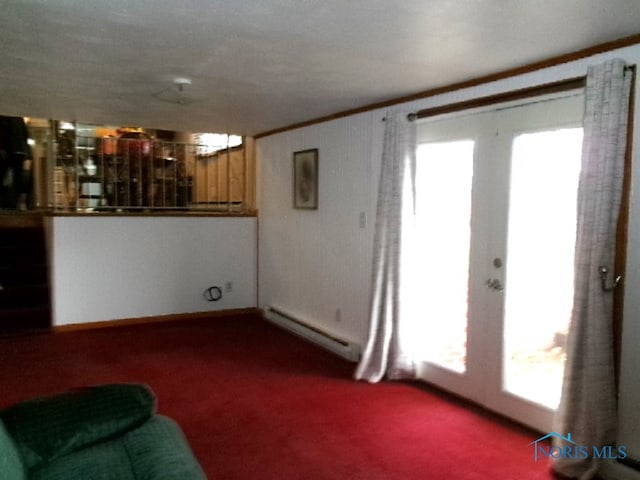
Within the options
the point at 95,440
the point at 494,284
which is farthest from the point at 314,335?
the point at 95,440

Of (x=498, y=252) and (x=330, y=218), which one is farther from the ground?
(x=330, y=218)

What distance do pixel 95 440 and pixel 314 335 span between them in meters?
3.06

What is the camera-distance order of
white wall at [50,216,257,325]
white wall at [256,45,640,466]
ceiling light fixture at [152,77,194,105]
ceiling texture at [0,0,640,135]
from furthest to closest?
1. white wall at [50,216,257,325]
2. white wall at [256,45,640,466]
3. ceiling light fixture at [152,77,194,105]
4. ceiling texture at [0,0,640,135]

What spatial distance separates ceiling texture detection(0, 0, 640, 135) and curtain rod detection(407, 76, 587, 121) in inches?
5.9

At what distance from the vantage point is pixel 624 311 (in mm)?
2512

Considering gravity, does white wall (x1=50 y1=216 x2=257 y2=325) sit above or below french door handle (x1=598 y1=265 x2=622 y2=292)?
below

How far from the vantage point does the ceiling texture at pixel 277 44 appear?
2105 mm

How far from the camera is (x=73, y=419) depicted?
1925mm

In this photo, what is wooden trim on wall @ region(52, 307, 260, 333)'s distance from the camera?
17.6ft

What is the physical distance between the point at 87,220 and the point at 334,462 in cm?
387

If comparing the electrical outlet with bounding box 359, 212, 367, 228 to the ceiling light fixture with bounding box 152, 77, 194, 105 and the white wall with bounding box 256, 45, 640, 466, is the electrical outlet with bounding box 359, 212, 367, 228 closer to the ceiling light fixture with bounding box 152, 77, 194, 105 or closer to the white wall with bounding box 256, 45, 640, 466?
the white wall with bounding box 256, 45, 640, 466

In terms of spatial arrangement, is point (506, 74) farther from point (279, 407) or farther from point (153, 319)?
point (153, 319)

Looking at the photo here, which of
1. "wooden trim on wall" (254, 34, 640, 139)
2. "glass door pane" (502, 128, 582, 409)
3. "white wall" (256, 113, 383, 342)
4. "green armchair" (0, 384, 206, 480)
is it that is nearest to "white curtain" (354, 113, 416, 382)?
"wooden trim on wall" (254, 34, 640, 139)

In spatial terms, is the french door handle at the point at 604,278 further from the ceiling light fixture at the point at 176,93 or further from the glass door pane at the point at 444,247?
the ceiling light fixture at the point at 176,93
